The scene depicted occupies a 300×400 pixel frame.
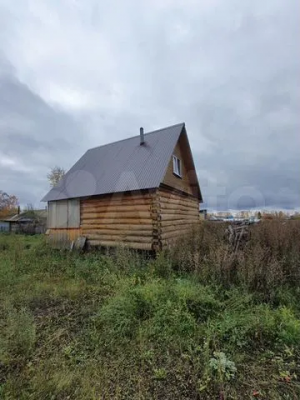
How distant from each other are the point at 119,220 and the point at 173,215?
2785 mm

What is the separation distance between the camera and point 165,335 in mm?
3264

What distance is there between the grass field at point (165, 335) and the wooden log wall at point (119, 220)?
3060mm

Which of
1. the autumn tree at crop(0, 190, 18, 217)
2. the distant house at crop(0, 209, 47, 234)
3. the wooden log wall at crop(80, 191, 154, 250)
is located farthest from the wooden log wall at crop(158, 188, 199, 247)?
the autumn tree at crop(0, 190, 18, 217)

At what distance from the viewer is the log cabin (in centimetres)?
879

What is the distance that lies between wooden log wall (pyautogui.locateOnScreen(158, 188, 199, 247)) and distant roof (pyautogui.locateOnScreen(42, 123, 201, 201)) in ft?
3.67

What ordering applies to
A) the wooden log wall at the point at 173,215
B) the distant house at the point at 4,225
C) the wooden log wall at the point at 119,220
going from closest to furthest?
1. the wooden log wall at the point at 119,220
2. the wooden log wall at the point at 173,215
3. the distant house at the point at 4,225

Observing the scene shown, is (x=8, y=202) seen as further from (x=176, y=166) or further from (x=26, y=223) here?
(x=176, y=166)

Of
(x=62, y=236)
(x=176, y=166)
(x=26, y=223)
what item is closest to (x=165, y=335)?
(x=176, y=166)

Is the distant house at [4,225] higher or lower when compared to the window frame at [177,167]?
lower

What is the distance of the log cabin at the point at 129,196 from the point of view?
879cm

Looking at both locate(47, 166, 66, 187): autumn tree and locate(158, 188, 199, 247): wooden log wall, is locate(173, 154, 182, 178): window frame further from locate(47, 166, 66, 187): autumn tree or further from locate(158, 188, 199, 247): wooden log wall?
locate(47, 166, 66, 187): autumn tree

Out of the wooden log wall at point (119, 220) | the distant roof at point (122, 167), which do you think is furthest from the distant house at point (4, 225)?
the wooden log wall at point (119, 220)

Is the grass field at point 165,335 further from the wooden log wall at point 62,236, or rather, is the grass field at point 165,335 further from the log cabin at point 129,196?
the wooden log wall at point 62,236

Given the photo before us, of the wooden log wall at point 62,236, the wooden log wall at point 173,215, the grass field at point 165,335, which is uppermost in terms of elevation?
the wooden log wall at point 173,215
